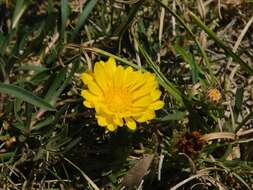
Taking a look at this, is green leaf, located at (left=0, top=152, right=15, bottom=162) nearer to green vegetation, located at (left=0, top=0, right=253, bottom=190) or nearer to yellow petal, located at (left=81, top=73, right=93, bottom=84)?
green vegetation, located at (left=0, top=0, right=253, bottom=190)

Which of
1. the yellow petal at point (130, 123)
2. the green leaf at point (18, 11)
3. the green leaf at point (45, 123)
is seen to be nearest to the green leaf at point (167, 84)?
the yellow petal at point (130, 123)


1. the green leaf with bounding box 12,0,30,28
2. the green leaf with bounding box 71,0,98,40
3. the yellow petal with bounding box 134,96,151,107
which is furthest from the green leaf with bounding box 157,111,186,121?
the green leaf with bounding box 12,0,30,28

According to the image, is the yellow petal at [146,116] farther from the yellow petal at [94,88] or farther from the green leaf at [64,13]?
the green leaf at [64,13]

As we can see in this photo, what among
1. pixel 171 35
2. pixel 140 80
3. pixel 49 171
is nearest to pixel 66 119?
pixel 49 171

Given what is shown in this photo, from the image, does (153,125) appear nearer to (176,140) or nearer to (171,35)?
(176,140)

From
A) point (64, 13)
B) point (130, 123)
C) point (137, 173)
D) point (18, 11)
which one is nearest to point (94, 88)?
point (130, 123)

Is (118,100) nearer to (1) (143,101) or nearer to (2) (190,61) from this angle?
(1) (143,101)
